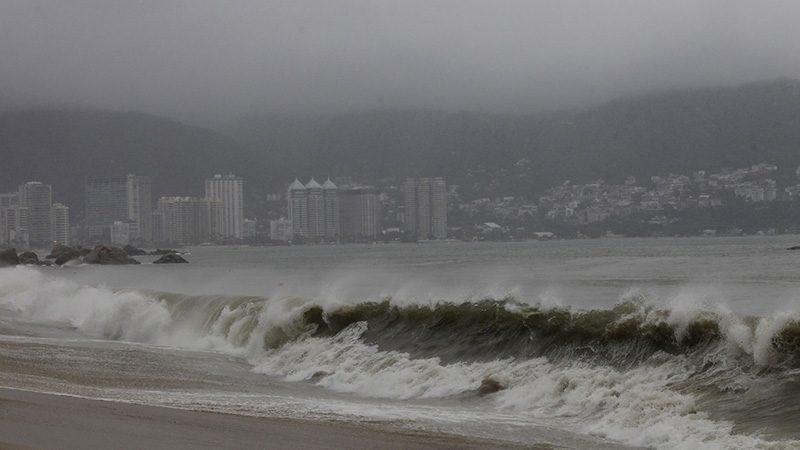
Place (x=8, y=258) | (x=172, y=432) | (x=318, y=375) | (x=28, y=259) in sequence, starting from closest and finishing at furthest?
(x=172, y=432) → (x=318, y=375) → (x=8, y=258) → (x=28, y=259)

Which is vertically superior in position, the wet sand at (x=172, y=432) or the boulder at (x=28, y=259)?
the wet sand at (x=172, y=432)

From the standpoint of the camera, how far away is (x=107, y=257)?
440ft

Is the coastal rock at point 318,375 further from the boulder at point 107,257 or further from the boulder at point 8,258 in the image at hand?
the boulder at point 107,257

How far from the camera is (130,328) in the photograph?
36.2 metres

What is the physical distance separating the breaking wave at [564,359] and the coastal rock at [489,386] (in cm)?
6

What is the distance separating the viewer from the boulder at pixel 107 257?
5271 inches

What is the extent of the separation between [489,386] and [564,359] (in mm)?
1547

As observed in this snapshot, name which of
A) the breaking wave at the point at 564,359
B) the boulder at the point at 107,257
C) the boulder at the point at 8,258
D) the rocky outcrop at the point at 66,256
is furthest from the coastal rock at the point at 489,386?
the rocky outcrop at the point at 66,256

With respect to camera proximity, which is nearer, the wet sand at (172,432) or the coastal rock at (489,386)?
the wet sand at (172,432)

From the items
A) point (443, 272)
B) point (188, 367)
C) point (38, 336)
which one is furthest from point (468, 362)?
point (443, 272)

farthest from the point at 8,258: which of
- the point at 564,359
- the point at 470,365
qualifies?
the point at 564,359

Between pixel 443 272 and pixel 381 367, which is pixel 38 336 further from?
pixel 443 272

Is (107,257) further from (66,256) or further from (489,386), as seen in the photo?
(489,386)

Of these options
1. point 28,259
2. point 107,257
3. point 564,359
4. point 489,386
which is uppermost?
point 564,359
